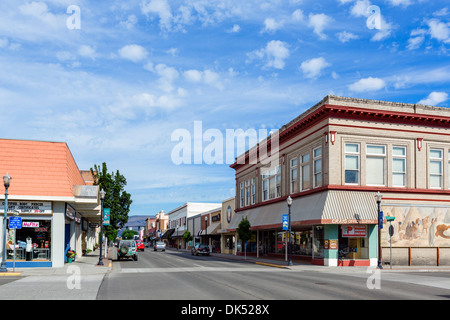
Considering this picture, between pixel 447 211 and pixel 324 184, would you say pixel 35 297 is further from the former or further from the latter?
pixel 447 211

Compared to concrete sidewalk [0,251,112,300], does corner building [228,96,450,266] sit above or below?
above

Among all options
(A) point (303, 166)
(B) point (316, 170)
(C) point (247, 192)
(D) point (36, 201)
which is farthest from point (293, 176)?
(D) point (36, 201)

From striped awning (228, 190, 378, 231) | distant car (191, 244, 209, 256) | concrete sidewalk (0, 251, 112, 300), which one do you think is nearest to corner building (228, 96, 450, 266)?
striped awning (228, 190, 378, 231)

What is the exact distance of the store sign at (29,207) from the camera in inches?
1153

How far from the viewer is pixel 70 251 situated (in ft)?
116

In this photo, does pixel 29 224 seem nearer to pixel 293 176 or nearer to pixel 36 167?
pixel 36 167

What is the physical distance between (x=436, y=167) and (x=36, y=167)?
99.1ft

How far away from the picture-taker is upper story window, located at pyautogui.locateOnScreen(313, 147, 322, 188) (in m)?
37.9

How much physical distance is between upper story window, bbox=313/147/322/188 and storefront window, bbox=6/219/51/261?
66.1 ft

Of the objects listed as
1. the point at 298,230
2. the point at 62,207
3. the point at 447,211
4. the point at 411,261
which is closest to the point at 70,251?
the point at 62,207

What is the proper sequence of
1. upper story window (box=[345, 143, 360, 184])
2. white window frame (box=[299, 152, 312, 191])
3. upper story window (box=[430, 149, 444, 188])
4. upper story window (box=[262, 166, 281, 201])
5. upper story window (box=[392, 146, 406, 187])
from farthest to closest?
upper story window (box=[262, 166, 281, 201])
white window frame (box=[299, 152, 312, 191])
upper story window (box=[430, 149, 444, 188])
upper story window (box=[392, 146, 406, 187])
upper story window (box=[345, 143, 360, 184])

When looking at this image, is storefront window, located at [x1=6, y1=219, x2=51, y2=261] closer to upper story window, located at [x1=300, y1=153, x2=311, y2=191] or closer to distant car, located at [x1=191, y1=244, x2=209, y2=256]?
upper story window, located at [x1=300, y1=153, x2=311, y2=191]

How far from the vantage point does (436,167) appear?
39.1 m
